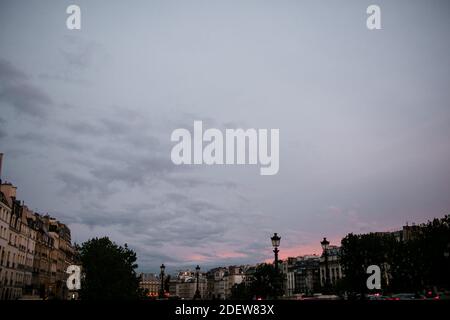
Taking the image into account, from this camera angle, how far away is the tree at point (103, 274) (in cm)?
7100

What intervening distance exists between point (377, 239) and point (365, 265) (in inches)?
245

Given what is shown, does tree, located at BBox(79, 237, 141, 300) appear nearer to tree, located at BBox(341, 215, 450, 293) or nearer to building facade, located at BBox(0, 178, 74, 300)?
building facade, located at BBox(0, 178, 74, 300)

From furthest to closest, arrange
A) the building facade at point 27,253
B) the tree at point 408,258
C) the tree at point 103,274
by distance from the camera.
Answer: the tree at point 103,274 < the building facade at point 27,253 < the tree at point 408,258

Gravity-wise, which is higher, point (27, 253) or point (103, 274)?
point (27, 253)

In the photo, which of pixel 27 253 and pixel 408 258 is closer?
pixel 27 253

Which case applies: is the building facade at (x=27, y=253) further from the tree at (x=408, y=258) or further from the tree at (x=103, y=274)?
the tree at (x=408, y=258)

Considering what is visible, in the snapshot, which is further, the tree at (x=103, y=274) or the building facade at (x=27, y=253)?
the tree at (x=103, y=274)

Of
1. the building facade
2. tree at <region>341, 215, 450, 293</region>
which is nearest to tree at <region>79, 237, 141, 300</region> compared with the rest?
the building facade

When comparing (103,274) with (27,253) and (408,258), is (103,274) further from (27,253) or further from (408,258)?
(408,258)

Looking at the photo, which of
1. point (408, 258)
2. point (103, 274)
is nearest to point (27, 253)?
point (103, 274)

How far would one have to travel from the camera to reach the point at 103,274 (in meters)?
72.7

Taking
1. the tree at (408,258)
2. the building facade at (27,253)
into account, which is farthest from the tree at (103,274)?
the tree at (408,258)
